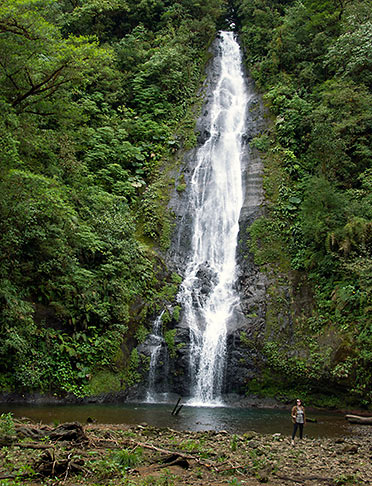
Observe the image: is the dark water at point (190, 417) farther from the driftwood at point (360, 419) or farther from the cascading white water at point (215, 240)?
the cascading white water at point (215, 240)

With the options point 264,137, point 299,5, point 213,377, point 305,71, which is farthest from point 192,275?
point 299,5

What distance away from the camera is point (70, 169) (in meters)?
17.5

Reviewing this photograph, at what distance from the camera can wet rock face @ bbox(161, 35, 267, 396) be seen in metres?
15.6

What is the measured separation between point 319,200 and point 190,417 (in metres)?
10.1

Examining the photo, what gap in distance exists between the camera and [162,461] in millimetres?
5895

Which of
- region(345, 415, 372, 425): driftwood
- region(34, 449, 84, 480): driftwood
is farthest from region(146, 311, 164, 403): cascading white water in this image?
region(34, 449, 84, 480): driftwood

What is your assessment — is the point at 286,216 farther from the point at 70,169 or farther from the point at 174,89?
the point at 174,89

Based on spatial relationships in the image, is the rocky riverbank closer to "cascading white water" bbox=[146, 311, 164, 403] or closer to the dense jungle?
the dense jungle

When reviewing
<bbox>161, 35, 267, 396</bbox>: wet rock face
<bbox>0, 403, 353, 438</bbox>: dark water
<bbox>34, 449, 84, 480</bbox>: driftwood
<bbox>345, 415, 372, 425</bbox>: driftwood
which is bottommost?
<bbox>0, 403, 353, 438</bbox>: dark water

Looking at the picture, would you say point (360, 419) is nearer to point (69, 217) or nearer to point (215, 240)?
point (215, 240)

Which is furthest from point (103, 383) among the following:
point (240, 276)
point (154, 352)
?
point (240, 276)

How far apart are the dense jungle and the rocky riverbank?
6090 mm

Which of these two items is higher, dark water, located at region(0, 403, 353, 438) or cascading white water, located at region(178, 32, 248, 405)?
cascading white water, located at region(178, 32, 248, 405)

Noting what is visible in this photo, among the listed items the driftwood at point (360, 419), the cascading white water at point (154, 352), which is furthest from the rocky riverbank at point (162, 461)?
the cascading white water at point (154, 352)
